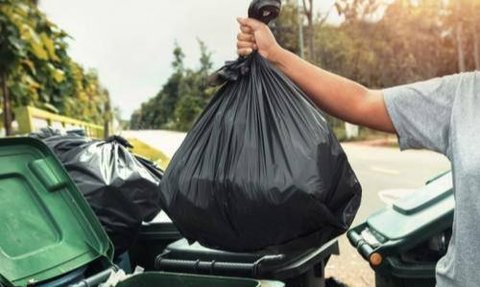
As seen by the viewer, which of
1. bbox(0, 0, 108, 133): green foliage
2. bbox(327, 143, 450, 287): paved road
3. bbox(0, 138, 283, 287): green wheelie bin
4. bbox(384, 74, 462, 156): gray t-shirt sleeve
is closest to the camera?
bbox(384, 74, 462, 156): gray t-shirt sleeve

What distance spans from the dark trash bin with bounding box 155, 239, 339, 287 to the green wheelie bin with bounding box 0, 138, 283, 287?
0.23 meters

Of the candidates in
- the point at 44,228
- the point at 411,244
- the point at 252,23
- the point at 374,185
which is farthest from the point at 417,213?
the point at 374,185

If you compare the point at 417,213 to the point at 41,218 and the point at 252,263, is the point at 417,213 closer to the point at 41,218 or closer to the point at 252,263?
the point at 252,263

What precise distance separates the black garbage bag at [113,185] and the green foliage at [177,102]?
52.5 m

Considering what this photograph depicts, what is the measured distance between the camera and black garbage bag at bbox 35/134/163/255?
2.68m

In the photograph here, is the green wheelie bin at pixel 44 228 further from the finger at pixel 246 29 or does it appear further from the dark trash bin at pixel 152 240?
the finger at pixel 246 29

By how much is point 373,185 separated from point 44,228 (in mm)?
8556

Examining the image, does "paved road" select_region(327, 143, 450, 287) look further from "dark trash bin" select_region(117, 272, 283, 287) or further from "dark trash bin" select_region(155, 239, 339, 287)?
"dark trash bin" select_region(117, 272, 283, 287)

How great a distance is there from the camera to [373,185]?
10.3 meters

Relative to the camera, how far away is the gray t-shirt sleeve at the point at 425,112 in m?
1.64

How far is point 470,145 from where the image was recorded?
1525 millimetres

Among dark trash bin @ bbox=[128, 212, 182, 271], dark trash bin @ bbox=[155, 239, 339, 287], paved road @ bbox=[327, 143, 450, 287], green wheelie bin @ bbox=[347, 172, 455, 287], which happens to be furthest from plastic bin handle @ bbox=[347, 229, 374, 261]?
paved road @ bbox=[327, 143, 450, 287]

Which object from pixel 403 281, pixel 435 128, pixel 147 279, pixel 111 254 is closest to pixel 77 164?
pixel 111 254

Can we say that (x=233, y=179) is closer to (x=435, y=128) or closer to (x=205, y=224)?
(x=205, y=224)
